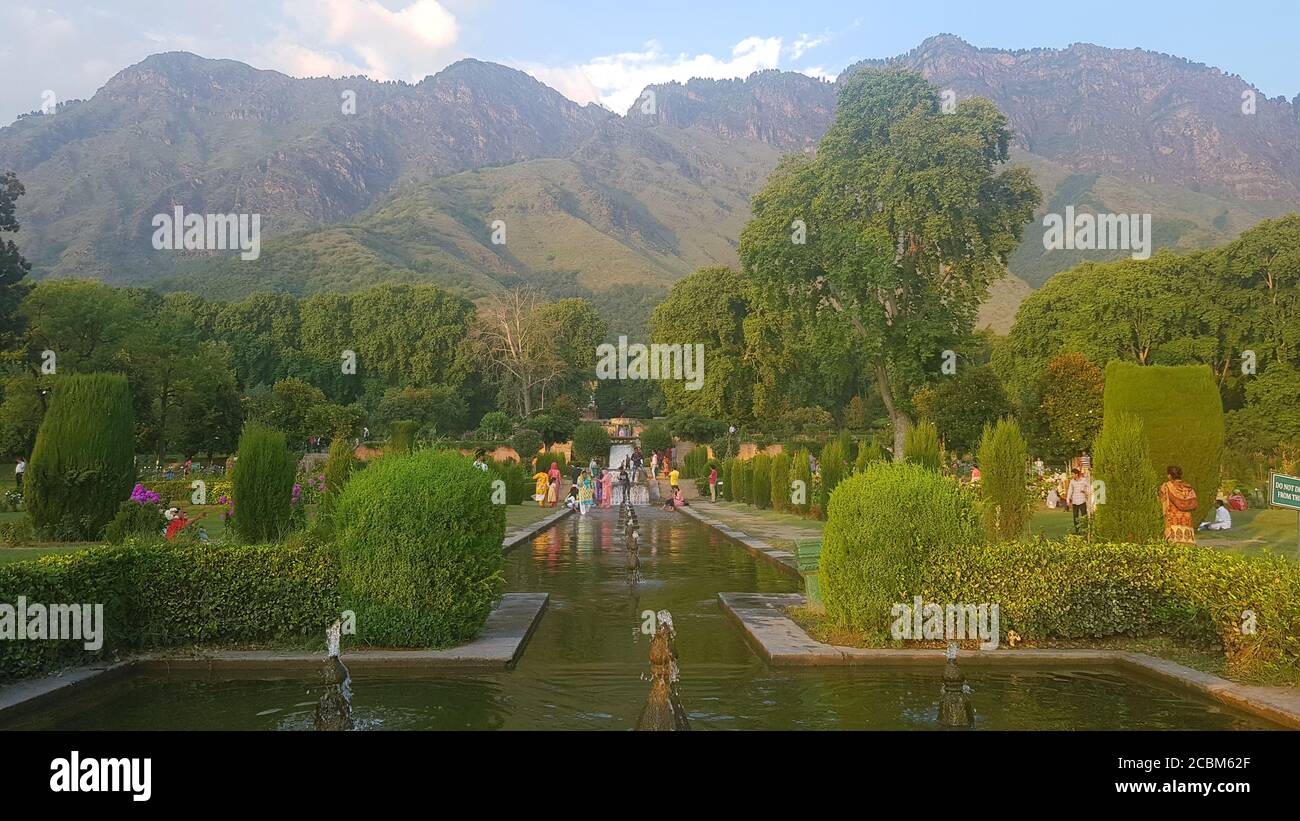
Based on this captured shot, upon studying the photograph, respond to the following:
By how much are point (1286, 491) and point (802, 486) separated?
19065 mm

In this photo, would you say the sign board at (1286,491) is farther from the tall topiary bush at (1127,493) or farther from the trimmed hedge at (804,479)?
the trimmed hedge at (804,479)

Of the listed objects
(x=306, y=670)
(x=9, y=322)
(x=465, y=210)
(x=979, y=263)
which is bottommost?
(x=306, y=670)

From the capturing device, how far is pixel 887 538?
30.1 feet

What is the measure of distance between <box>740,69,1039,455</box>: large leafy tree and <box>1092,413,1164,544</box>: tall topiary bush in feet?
73.1

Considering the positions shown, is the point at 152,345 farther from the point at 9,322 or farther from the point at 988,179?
the point at 988,179

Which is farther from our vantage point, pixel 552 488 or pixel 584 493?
pixel 552 488

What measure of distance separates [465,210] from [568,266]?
39984mm

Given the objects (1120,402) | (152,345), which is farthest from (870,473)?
(152,345)

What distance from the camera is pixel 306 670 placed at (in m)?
8.40

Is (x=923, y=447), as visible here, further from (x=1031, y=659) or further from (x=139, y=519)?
(x=139, y=519)

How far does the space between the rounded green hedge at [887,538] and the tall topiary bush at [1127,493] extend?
3268 millimetres

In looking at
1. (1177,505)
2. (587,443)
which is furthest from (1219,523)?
(587,443)

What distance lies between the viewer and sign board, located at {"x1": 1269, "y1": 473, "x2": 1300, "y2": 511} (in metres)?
8.70

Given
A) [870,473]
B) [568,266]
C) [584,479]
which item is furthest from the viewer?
[568,266]
